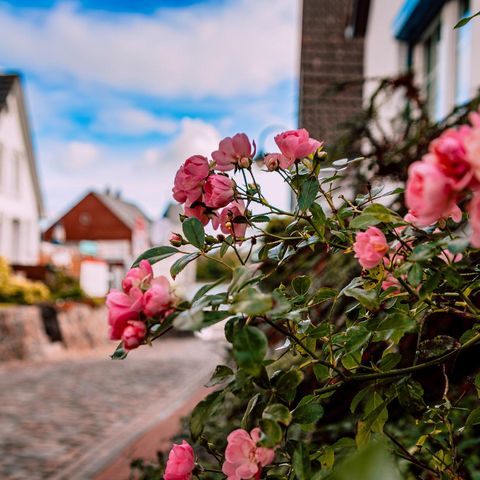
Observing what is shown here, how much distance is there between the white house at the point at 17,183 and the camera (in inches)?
861

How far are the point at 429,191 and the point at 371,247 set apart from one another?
0.76ft

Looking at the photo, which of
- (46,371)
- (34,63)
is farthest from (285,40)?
(34,63)

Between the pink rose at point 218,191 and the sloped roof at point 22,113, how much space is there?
887 inches

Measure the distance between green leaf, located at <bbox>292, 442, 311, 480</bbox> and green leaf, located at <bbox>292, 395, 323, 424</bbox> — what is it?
38 mm

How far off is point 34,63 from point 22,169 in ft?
27.4

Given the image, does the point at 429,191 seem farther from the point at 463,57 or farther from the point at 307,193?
the point at 463,57

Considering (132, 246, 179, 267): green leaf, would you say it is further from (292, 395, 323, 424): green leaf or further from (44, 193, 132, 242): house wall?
(44, 193, 132, 242): house wall

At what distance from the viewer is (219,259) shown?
92cm

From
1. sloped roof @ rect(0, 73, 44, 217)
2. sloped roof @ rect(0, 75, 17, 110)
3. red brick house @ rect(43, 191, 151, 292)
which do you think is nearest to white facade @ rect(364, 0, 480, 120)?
sloped roof @ rect(0, 75, 17, 110)

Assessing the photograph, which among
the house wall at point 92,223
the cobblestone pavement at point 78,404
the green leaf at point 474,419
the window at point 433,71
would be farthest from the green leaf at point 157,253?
the house wall at point 92,223

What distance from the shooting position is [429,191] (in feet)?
1.89

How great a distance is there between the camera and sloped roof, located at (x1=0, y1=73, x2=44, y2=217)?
22.4 metres

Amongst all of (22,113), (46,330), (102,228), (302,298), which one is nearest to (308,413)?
(302,298)

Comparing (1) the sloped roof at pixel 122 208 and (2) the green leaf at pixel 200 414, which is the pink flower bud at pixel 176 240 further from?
(1) the sloped roof at pixel 122 208
